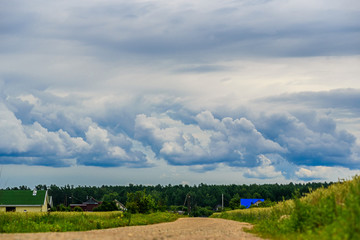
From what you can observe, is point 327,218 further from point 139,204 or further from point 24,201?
point 24,201

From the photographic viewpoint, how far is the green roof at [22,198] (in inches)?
2404

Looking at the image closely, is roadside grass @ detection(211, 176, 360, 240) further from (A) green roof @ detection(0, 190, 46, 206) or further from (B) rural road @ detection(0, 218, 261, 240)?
(A) green roof @ detection(0, 190, 46, 206)

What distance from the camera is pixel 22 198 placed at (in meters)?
62.2

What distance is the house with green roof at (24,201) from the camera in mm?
60469

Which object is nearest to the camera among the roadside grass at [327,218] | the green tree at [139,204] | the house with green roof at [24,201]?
the roadside grass at [327,218]

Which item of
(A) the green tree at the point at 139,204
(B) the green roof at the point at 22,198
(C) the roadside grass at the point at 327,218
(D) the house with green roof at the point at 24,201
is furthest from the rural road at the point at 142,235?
(B) the green roof at the point at 22,198

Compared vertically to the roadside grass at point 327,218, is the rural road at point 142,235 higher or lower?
lower

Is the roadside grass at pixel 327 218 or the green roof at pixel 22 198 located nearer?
the roadside grass at pixel 327 218

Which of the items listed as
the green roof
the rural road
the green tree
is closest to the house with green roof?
the green roof

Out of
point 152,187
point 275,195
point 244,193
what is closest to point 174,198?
point 244,193

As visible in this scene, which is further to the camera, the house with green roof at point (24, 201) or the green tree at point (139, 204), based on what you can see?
the house with green roof at point (24, 201)

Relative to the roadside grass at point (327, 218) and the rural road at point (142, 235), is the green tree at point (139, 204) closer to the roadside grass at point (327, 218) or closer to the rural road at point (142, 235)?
the rural road at point (142, 235)

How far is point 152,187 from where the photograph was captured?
184 meters

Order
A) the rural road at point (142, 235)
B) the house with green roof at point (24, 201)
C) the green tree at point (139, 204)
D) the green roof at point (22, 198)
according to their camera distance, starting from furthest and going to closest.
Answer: the green roof at point (22, 198) < the house with green roof at point (24, 201) < the green tree at point (139, 204) < the rural road at point (142, 235)
